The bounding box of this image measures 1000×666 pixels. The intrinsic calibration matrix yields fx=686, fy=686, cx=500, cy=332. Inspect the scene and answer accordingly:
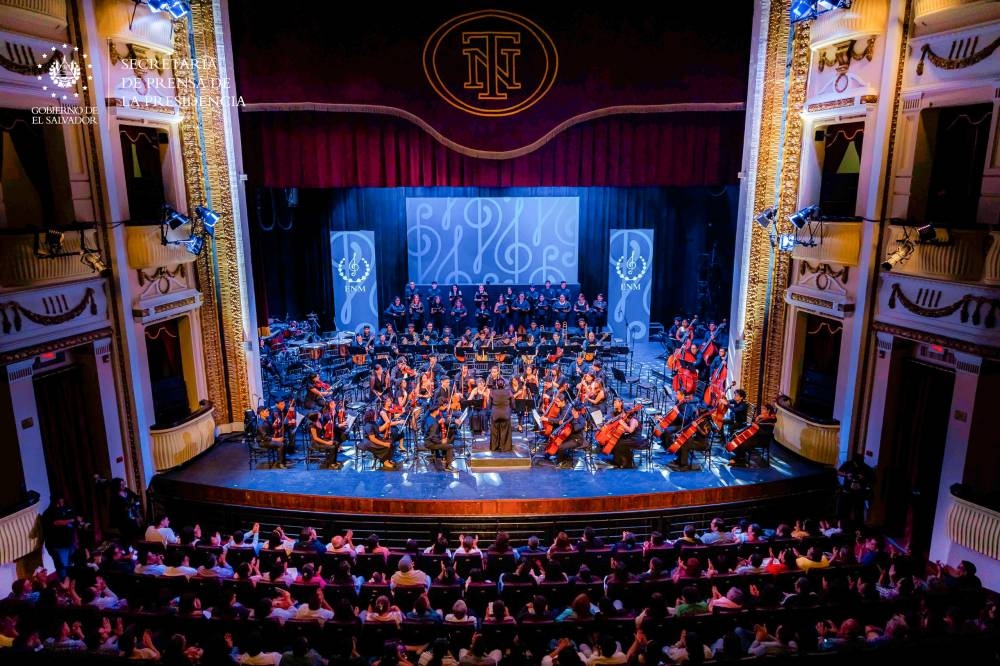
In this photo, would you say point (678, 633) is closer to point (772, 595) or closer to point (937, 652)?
point (772, 595)

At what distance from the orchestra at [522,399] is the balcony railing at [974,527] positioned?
312 centimetres

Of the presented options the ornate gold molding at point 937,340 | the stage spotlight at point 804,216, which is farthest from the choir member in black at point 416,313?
the ornate gold molding at point 937,340

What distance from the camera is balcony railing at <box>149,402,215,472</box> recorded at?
12.0m

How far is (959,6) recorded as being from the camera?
9.31m

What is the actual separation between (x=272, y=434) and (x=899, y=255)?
10.7m

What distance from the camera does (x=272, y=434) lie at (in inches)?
484

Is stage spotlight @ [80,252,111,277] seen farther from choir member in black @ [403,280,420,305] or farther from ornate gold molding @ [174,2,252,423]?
choir member in black @ [403,280,420,305]

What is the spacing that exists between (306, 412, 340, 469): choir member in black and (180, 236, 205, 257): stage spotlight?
3.75 m

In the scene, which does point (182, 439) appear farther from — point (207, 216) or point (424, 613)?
point (424, 613)

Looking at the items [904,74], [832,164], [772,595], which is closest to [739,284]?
[832,164]

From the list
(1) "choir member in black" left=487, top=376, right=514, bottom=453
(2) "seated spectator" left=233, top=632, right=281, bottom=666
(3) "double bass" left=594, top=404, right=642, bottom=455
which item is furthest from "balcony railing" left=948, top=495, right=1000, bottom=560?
(2) "seated spectator" left=233, top=632, right=281, bottom=666

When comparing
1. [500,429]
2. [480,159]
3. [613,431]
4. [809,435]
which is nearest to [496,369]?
[500,429]

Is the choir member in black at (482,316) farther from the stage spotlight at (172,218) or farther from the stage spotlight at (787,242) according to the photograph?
the stage spotlight at (172,218)

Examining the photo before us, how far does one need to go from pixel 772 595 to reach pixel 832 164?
27.0 ft
